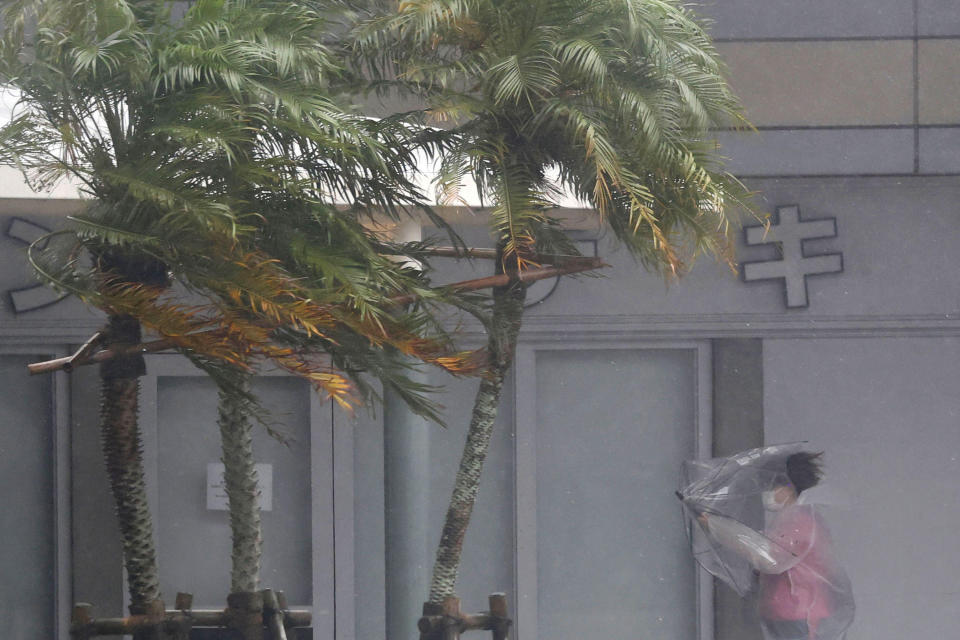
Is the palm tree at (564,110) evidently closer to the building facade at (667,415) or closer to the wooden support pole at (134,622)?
the wooden support pole at (134,622)

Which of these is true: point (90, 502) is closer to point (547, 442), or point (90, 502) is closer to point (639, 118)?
point (547, 442)

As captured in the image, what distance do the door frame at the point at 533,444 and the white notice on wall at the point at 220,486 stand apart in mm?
1498

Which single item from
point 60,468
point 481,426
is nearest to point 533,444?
point 481,426

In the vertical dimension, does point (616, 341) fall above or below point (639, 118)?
below

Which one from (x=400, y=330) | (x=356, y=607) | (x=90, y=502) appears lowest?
(x=356, y=607)

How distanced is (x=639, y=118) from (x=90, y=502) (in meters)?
4.23

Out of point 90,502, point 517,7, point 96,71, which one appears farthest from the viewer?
point 90,502

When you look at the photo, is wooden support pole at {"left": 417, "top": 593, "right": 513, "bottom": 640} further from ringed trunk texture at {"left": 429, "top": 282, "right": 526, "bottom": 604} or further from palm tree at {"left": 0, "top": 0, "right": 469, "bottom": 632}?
palm tree at {"left": 0, "top": 0, "right": 469, "bottom": 632}

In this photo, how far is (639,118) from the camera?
3.57 m

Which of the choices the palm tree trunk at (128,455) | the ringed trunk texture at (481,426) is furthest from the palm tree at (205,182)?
the ringed trunk texture at (481,426)

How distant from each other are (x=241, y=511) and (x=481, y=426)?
102 centimetres

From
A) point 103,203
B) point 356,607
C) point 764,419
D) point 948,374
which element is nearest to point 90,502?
point 356,607

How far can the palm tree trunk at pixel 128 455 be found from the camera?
3693 millimetres

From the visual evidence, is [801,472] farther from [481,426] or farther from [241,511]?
[241,511]
